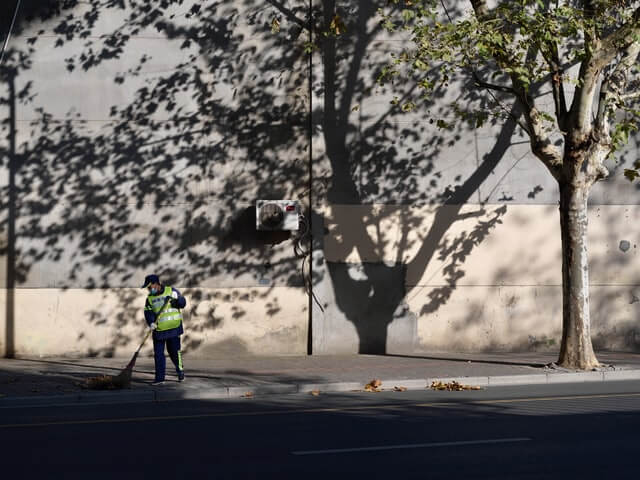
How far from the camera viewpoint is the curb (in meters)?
13.3

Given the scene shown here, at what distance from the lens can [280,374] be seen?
15.8 meters

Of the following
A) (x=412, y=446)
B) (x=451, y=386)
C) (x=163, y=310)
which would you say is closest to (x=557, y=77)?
(x=451, y=386)

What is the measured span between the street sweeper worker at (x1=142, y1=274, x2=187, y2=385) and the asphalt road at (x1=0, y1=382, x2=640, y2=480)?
1291mm

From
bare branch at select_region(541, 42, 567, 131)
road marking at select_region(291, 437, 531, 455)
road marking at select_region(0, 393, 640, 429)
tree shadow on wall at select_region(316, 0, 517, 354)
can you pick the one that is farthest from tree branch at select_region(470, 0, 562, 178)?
road marking at select_region(291, 437, 531, 455)

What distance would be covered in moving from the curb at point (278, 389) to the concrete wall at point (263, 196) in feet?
11.9

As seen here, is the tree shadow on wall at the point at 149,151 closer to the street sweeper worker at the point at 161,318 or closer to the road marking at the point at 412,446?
the street sweeper worker at the point at 161,318

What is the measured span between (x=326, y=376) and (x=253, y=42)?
694 cm

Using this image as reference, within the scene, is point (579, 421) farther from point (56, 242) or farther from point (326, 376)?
point (56, 242)

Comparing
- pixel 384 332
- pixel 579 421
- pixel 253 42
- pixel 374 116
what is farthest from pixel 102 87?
pixel 579 421

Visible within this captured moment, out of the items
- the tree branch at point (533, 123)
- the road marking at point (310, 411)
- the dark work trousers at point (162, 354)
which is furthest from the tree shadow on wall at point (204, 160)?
the road marking at point (310, 411)

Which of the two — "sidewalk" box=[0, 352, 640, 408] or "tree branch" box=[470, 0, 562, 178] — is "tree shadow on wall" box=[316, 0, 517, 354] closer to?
"sidewalk" box=[0, 352, 640, 408]

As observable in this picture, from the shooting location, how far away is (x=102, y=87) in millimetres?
18375

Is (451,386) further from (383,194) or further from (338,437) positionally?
(383,194)

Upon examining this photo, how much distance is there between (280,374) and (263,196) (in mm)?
4228
